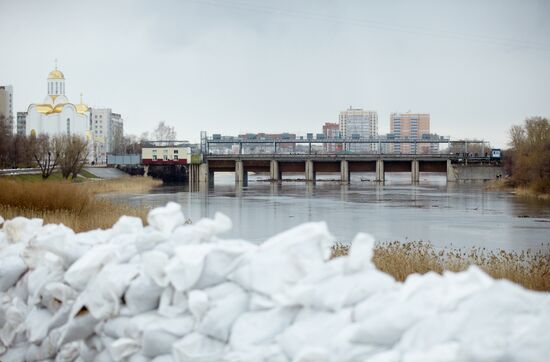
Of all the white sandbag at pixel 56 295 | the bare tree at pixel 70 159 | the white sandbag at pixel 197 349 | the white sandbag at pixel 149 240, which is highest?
the bare tree at pixel 70 159

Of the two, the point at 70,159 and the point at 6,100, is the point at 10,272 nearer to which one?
the point at 70,159

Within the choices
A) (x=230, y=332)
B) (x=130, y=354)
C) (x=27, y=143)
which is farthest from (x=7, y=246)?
(x=27, y=143)

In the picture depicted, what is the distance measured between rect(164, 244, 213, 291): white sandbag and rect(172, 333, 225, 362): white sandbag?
0.32 meters

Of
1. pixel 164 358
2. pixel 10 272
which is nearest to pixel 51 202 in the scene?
pixel 10 272

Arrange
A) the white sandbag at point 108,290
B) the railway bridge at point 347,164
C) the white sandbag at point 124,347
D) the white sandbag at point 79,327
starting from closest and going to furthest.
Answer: the white sandbag at point 124,347
the white sandbag at point 108,290
the white sandbag at point 79,327
the railway bridge at point 347,164

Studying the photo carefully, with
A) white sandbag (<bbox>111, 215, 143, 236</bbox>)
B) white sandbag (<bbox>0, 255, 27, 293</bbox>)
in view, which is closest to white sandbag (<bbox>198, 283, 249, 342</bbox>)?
white sandbag (<bbox>111, 215, 143, 236</bbox>)

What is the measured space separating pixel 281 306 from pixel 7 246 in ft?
10.7

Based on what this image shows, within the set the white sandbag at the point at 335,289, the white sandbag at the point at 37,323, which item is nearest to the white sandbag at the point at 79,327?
the white sandbag at the point at 37,323

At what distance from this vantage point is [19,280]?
5.62 m

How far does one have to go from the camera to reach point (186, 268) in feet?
13.6

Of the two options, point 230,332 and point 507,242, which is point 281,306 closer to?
point 230,332

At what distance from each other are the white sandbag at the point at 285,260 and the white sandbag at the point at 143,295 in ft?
2.01

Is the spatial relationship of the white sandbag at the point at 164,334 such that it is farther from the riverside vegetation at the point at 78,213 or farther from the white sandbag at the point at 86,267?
the riverside vegetation at the point at 78,213

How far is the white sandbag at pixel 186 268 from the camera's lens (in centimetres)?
414
